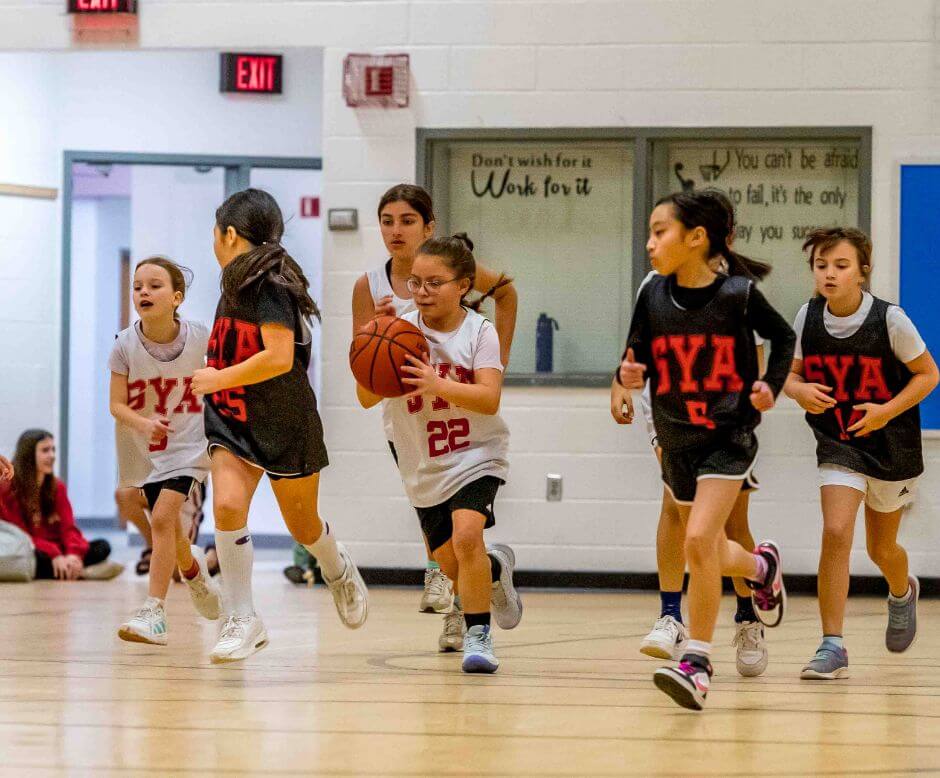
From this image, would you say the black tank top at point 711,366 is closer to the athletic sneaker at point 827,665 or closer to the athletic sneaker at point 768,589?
the athletic sneaker at point 768,589

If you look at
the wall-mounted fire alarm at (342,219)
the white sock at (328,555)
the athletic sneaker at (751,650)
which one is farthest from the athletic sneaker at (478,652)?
the wall-mounted fire alarm at (342,219)

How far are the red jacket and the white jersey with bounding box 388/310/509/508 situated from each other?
3335 millimetres

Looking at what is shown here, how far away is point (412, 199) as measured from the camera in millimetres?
4504

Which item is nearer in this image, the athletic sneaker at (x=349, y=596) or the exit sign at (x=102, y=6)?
the athletic sneaker at (x=349, y=596)

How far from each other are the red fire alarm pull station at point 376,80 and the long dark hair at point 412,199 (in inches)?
82.3

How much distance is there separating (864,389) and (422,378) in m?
1.26

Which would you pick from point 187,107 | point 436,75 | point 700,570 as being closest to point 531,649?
point 700,570

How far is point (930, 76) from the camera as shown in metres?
6.34

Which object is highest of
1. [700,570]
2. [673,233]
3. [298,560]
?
[673,233]

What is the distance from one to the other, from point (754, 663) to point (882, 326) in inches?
39.0

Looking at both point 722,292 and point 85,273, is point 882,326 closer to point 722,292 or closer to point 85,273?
point 722,292

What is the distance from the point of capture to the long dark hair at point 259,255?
3879 mm

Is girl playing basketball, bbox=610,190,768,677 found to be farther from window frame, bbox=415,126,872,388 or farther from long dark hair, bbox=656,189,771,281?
window frame, bbox=415,126,872,388

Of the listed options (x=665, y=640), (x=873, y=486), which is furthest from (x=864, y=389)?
(x=665, y=640)
